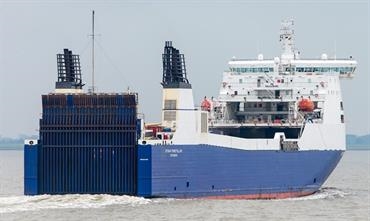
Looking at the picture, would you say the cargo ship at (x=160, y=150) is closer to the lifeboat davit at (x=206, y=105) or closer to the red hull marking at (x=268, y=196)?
the red hull marking at (x=268, y=196)

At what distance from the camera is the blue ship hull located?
181ft

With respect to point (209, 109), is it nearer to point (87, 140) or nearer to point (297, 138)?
point (297, 138)

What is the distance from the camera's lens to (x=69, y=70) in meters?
58.9

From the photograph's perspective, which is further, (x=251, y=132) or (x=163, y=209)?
(x=251, y=132)

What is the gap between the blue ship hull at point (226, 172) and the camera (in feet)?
181

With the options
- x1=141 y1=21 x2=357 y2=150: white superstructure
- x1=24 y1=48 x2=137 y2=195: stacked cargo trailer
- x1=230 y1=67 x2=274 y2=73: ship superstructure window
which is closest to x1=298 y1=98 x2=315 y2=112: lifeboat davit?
x1=141 y1=21 x2=357 y2=150: white superstructure

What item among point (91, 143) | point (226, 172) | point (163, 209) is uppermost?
point (91, 143)

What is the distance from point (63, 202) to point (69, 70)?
25.7ft

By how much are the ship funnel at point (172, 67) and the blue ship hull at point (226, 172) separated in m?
3.01

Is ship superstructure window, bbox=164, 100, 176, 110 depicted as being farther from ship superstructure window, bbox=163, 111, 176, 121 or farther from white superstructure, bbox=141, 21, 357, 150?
white superstructure, bbox=141, 21, 357, 150

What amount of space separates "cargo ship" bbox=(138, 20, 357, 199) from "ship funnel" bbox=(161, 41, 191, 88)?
1.7 inches

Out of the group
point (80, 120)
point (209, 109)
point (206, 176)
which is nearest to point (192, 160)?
point (206, 176)

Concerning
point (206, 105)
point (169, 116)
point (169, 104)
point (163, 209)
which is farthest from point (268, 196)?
point (163, 209)

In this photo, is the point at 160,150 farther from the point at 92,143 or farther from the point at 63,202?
the point at 63,202
